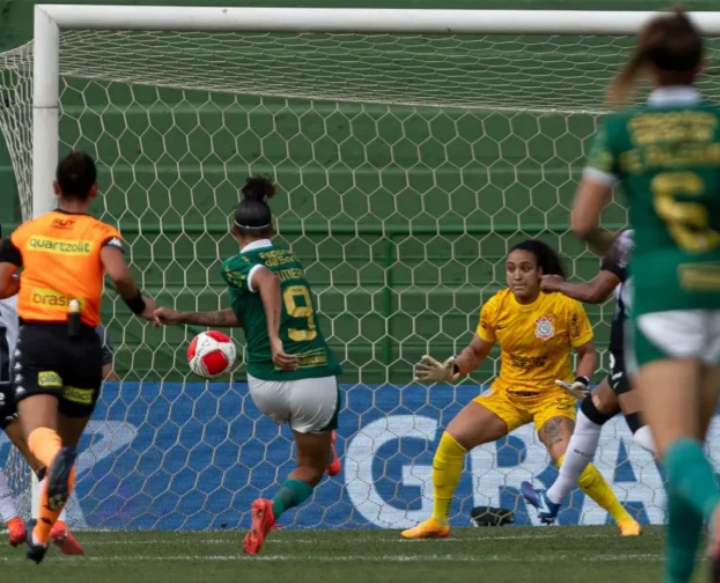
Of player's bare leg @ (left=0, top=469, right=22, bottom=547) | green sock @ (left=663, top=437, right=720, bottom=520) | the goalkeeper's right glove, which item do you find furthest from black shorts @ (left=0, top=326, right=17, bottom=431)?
green sock @ (left=663, top=437, right=720, bottom=520)

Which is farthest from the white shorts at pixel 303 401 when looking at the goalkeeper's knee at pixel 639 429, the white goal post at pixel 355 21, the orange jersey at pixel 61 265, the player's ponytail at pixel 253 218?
the white goal post at pixel 355 21

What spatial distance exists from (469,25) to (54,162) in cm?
231

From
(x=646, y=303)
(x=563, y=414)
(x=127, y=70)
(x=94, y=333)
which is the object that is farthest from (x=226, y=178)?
(x=646, y=303)

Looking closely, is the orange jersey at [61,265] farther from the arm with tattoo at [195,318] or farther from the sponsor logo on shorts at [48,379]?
the arm with tattoo at [195,318]

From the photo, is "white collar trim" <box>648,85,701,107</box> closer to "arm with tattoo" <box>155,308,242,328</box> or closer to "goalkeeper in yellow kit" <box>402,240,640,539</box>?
"arm with tattoo" <box>155,308,242,328</box>

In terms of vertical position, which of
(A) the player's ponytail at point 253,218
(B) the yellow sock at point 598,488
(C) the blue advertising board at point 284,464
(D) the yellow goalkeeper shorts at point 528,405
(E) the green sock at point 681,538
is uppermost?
(E) the green sock at point 681,538

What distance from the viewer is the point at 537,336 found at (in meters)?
8.07

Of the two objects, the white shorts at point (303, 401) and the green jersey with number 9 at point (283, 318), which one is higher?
the green jersey with number 9 at point (283, 318)

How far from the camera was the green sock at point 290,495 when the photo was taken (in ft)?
21.6

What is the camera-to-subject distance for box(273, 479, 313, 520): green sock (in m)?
6.57

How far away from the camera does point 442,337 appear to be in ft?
34.4

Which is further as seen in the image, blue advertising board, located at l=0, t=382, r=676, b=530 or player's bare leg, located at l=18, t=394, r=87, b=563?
blue advertising board, located at l=0, t=382, r=676, b=530

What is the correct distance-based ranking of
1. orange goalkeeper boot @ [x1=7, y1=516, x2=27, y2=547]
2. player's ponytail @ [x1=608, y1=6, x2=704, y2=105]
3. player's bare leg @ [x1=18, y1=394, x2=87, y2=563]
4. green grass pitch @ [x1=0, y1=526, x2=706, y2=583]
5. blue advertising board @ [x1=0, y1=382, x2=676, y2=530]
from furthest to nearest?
blue advertising board @ [x1=0, y1=382, x2=676, y2=530], orange goalkeeper boot @ [x1=7, y1=516, x2=27, y2=547], green grass pitch @ [x1=0, y1=526, x2=706, y2=583], player's bare leg @ [x1=18, y1=394, x2=87, y2=563], player's ponytail @ [x1=608, y1=6, x2=704, y2=105]

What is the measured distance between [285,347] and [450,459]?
1396 millimetres
